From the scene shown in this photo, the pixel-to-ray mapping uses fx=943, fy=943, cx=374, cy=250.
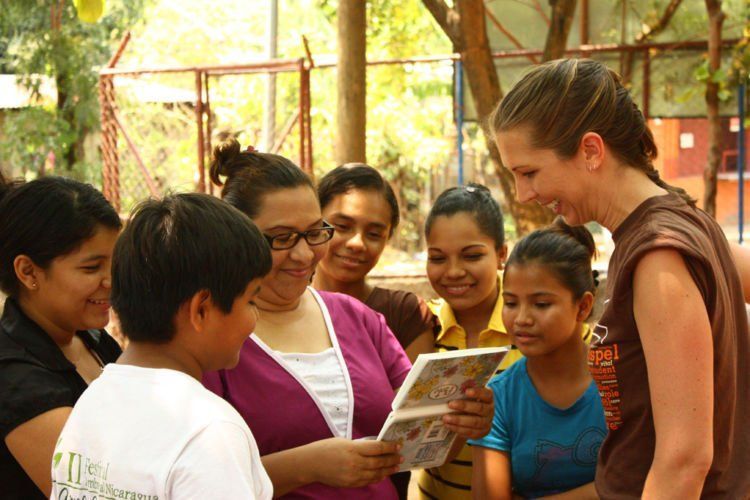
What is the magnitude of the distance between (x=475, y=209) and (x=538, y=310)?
56 cm

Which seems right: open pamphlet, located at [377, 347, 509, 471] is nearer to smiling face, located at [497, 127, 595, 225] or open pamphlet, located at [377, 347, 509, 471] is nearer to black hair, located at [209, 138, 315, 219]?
smiling face, located at [497, 127, 595, 225]

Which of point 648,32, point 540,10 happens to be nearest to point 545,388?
point 540,10

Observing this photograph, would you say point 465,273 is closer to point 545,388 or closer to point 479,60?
point 545,388

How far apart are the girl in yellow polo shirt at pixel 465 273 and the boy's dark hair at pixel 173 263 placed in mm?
1506

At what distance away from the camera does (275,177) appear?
109 inches

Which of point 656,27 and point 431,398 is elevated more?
point 656,27

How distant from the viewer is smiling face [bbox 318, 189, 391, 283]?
348 centimetres

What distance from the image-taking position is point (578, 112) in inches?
86.9

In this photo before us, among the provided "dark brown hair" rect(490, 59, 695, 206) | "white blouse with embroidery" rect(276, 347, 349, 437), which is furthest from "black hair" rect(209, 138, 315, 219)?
"dark brown hair" rect(490, 59, 695, 206)

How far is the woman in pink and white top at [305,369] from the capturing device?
246 cm

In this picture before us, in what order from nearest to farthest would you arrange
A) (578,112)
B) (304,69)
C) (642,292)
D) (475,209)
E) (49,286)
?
(642,292)
(578,112)
(49,286)
(475,209)
(304,69)

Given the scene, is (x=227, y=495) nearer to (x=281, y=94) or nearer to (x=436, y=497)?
(x=436, y=497)

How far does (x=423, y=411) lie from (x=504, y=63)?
210 inches

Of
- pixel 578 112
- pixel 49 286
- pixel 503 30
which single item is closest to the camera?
pixel 578 112
